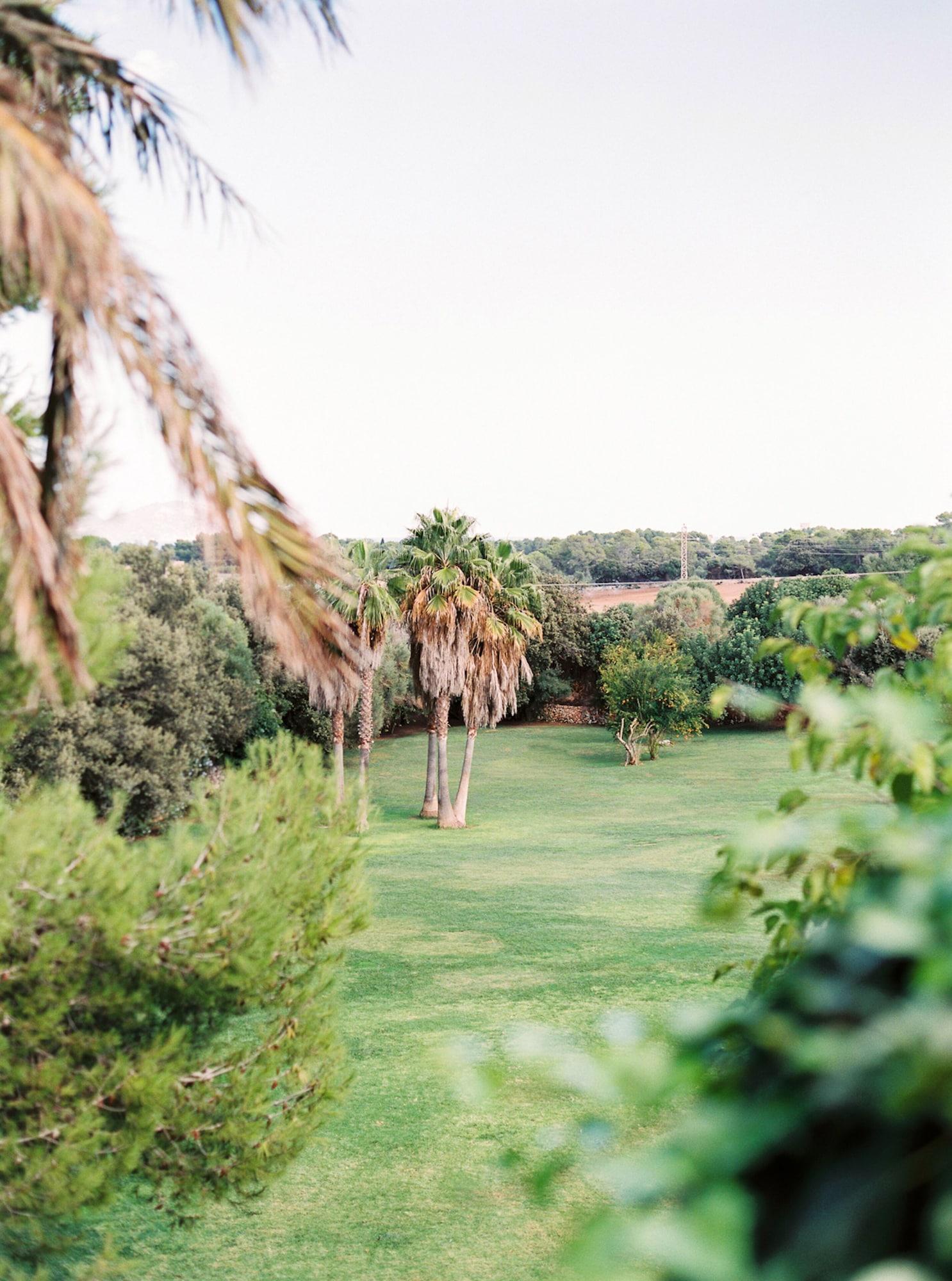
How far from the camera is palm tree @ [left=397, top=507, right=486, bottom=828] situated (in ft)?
73.9

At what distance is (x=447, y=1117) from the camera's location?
27.6 ft

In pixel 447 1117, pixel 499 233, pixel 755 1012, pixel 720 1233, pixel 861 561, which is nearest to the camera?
pixel 720 1233

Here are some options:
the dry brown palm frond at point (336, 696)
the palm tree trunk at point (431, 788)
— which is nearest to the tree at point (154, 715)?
the dry brown palm frond at point (336, 696)

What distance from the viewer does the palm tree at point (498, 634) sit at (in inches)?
915

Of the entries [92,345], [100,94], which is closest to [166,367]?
[92,345]

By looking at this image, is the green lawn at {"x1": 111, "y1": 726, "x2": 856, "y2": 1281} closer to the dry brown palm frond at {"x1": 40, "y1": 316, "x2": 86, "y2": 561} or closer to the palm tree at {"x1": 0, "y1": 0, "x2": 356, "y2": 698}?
the palm tree at {"x1": 0, "y1": 0, "x2": 356, "y2": 698}

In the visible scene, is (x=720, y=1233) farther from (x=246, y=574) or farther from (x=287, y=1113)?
(x=287, y=1113)

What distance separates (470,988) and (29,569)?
1058 cm

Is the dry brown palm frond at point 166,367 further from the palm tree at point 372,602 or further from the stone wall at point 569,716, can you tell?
the stone wall at point 569,716

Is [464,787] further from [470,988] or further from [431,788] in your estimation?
[470,988]

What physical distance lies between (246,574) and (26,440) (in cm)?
255

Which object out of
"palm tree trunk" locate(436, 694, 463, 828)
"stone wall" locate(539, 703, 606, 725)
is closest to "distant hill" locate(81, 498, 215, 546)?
"palm tree trunk" locate(436, 694, 463, 828)

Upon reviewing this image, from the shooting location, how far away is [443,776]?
24156mm

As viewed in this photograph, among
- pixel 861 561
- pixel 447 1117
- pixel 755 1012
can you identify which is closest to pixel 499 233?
pixel 447 1117
